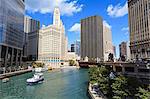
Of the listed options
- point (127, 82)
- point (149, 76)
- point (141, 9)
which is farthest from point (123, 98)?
point (141, 9)

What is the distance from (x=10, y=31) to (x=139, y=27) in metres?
94.5

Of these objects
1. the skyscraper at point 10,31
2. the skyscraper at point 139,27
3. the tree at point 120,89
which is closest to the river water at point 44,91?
the tree at point 120,89

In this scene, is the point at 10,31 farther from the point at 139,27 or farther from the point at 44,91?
the point at 139,27

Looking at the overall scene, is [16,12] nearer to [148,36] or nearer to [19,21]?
[19,21]

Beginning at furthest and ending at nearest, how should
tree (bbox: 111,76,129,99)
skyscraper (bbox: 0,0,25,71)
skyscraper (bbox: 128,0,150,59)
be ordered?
skyscraper (bbox: 128,0,150,59) < skyscraper (bbox: 0,0,25,71) < tree (bbox: 111,76,129,99)

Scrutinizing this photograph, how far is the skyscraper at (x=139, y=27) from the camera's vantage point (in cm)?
14375

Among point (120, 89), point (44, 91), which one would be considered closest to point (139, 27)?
point (44, 91)

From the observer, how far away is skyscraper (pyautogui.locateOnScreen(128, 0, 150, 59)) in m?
144

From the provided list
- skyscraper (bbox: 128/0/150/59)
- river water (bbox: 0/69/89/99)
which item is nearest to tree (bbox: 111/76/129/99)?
river water (bbox: 0/69/89/99)

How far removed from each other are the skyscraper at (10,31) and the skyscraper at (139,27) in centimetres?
8882

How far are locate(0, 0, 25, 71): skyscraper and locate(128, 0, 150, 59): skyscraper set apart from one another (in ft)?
291

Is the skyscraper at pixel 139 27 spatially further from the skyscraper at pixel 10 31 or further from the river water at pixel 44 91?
the skyscraper at pixel 10 31

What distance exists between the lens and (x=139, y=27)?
156 metres

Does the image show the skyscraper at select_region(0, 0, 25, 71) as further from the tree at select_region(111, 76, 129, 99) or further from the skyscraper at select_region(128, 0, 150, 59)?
the tree at select_region(111, 76, 129, 99)
